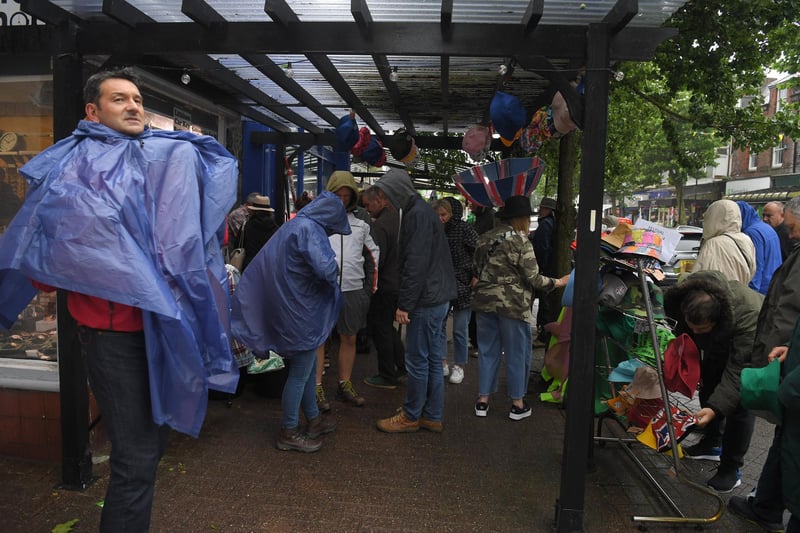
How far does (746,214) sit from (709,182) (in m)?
41.6

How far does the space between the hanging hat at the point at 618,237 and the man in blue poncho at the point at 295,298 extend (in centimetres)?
180

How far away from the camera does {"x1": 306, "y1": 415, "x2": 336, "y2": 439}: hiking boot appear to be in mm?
4387

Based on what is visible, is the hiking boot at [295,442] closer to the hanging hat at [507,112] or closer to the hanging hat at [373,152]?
the hanging hat at [507,112]

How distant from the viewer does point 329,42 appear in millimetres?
3389

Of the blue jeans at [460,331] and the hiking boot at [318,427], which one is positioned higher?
the blue jeans at [460,331]

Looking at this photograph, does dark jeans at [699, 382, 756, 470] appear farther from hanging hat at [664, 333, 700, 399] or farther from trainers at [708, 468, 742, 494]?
hanging hat at [664, 333, 700, 399]

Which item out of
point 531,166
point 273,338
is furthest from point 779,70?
point 273,338

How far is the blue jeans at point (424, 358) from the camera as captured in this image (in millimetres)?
4434

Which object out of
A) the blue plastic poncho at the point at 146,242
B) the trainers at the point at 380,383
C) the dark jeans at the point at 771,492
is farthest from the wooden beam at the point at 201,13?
the dark jeans at the point at 771,492

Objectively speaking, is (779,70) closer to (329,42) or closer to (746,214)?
(746,214)

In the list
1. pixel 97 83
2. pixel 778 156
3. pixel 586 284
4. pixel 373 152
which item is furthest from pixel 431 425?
pixel 778 156

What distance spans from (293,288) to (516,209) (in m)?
2.02

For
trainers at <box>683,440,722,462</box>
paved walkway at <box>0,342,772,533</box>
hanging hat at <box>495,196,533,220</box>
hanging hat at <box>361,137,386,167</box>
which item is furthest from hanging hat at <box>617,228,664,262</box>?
hanging hat at <box>361,137,386,167</box>

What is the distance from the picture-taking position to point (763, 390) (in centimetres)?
265
